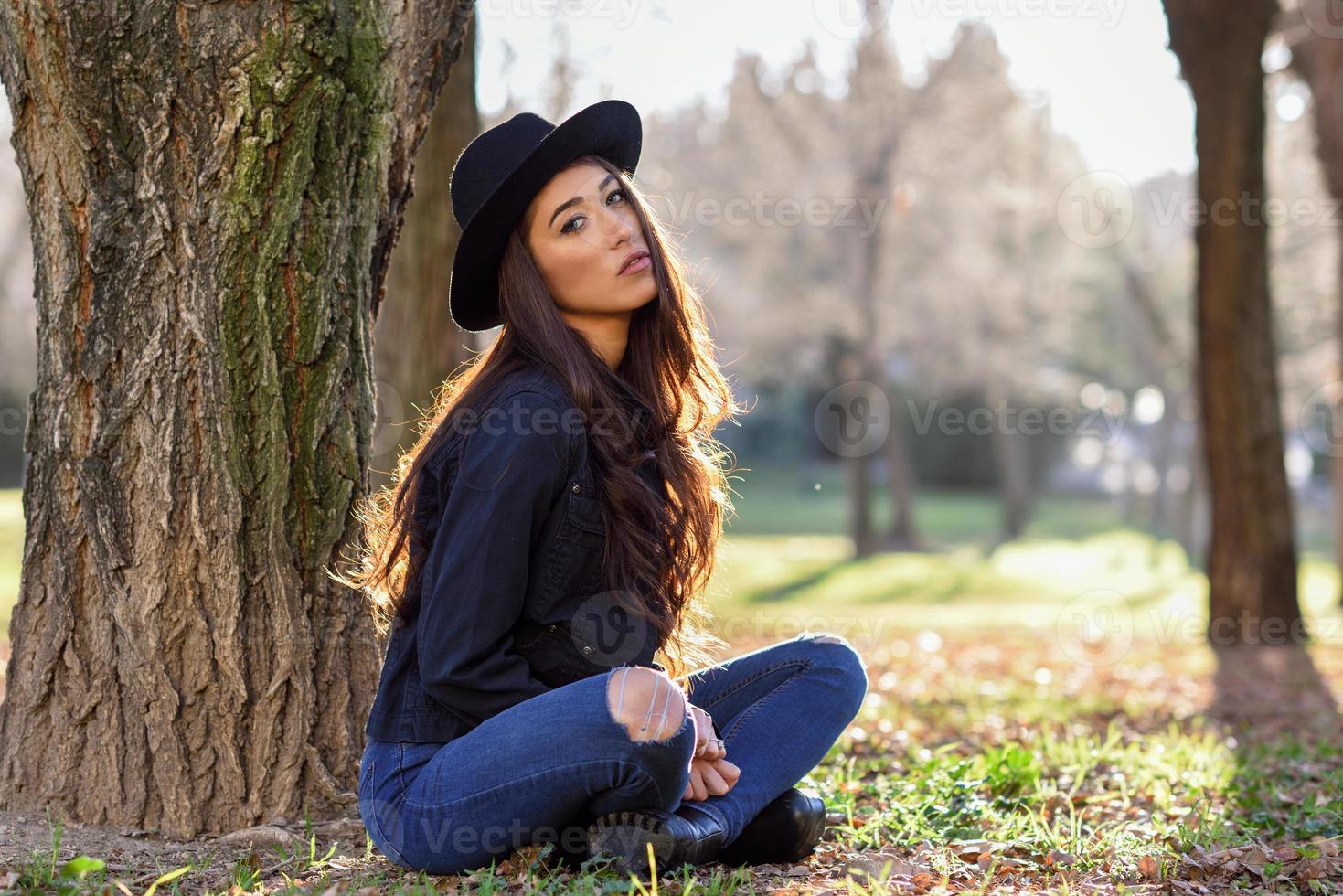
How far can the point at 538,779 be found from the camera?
103 inches

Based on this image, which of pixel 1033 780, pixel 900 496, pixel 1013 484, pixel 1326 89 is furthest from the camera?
pixel 1013 484

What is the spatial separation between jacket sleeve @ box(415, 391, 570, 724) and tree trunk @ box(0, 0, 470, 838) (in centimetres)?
76

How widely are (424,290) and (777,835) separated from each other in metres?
4.02

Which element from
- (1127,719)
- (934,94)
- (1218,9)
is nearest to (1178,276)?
(934,94)

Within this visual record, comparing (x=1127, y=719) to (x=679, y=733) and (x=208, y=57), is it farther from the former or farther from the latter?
(x=208, y=57)

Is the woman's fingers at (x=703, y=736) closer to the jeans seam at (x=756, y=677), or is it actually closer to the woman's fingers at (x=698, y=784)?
the woman's fingers at (x=698, y=784)

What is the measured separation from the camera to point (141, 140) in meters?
3.10

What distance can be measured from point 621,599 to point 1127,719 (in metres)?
3.70

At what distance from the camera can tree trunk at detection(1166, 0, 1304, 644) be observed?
8367mm

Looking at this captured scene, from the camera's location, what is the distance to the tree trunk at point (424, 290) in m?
6.10

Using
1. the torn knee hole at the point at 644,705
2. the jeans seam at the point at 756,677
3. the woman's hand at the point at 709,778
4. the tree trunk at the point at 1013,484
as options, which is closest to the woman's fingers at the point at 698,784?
the woman's hand at the point at 709,778

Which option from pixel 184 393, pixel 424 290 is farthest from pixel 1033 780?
pixel 424 290

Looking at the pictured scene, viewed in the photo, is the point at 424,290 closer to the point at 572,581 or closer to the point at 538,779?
the point at 572,581

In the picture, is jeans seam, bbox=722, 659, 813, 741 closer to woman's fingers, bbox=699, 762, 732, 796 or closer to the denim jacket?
woman's fingers, bbox=699, 762, 732, 796
